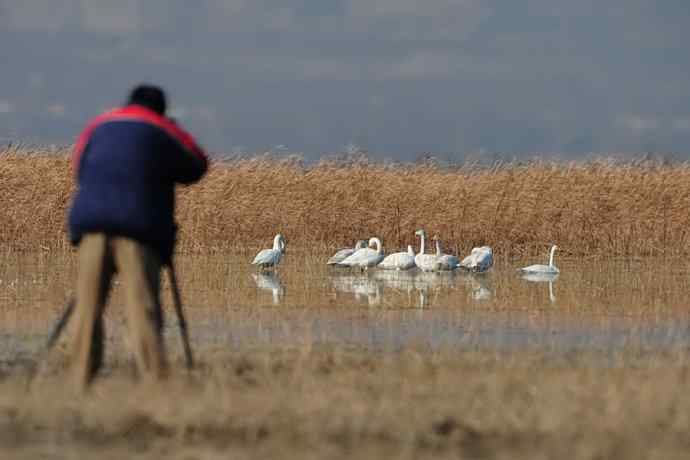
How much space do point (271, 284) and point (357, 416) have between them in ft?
38.1

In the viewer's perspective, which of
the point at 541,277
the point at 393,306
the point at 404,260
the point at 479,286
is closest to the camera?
the point at 393,306

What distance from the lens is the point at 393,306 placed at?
15.4 metres

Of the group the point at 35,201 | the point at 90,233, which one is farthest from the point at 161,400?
the point at 35,201

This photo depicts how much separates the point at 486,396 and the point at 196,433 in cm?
196

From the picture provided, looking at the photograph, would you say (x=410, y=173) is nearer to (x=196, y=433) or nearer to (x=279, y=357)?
(x=279, y=357)

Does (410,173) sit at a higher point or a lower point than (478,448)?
higher

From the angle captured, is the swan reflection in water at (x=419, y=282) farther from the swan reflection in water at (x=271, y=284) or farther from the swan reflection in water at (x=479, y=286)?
the swan reflection in water at (x=271, y=284)

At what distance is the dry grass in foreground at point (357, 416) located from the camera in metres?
6.38

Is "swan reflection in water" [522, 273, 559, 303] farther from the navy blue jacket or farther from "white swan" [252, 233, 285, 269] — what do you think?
the navy blue jacket

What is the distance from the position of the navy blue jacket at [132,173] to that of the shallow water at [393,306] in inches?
96.7

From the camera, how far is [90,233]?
26.4 ft

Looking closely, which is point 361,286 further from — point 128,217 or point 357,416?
point 357,416

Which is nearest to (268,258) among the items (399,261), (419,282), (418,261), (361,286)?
(399,261)

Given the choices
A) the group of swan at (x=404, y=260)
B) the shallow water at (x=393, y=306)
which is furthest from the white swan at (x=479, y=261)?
the shallow water at (x=393, y=306)
